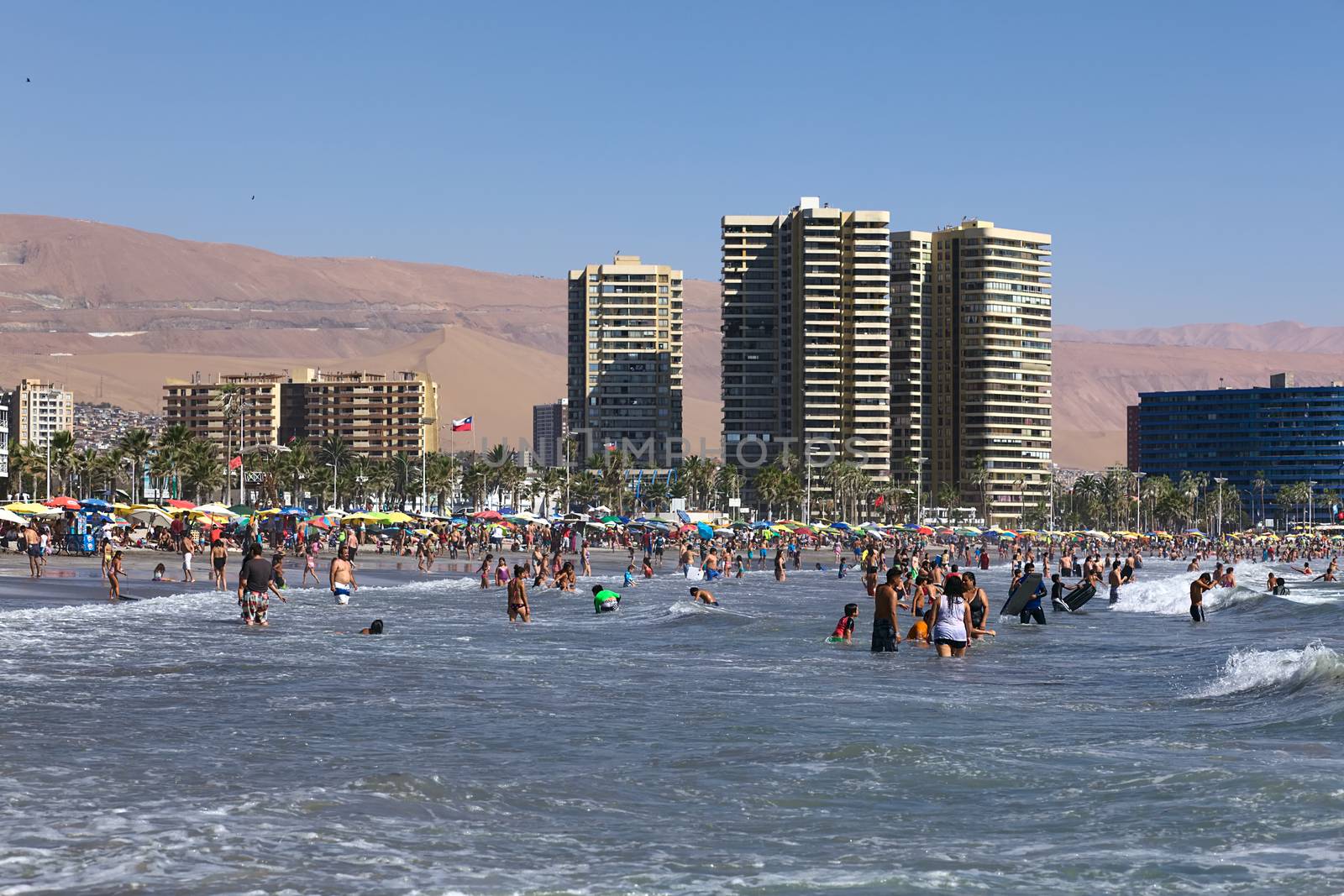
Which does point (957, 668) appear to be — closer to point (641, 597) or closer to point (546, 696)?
point (546, 696)

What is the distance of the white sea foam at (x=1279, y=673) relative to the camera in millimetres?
18609

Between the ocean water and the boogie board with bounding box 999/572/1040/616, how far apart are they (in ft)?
30.4

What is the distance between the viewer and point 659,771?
12.8 m

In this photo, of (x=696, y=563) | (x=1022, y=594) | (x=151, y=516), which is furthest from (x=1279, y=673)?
(x=696, y=563)

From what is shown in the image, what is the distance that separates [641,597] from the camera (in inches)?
1727

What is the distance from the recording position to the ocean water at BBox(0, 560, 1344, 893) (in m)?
9.41

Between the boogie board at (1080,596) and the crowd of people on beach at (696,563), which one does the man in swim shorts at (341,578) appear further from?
the boogie board at (1080,596)

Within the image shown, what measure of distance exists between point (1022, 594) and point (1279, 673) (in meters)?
14.2

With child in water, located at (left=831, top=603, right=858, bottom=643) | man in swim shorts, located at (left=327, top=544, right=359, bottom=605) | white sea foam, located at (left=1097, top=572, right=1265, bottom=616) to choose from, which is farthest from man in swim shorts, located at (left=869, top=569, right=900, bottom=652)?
white sea foam, located at (left=1097, top=572, right=1265, bottom=616)

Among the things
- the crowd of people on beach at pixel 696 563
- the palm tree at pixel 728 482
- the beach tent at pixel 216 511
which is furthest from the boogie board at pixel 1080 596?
the palm tree at pixel 728 482

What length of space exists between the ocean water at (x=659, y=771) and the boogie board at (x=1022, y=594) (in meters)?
9.27

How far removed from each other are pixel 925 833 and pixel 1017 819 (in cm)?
84

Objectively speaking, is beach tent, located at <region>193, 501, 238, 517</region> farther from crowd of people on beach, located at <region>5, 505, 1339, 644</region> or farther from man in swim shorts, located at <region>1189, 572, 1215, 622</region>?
man in swim shorts, located at <region>1189, 572, 1215, 622</region>

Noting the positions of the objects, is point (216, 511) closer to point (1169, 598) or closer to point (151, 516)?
point (151, 516)
